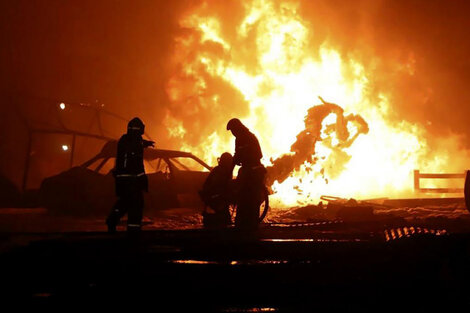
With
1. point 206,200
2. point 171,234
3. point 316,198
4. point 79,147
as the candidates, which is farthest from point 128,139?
point 79,147

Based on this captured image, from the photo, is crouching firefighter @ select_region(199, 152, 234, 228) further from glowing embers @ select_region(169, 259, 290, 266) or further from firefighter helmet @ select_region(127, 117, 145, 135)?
glowing embers @ select_region(169, 259, 290, 266)

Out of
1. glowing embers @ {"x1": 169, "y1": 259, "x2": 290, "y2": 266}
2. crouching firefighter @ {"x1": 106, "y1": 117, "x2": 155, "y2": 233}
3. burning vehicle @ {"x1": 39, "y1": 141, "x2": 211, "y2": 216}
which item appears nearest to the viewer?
glowing embers @ {"x1": 169, "y1": 259, "x2": 290, "y2": 266}

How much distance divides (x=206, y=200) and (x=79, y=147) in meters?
14.5

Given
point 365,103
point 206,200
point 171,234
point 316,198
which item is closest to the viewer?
point 171,234

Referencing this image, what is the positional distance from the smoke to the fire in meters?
1.28

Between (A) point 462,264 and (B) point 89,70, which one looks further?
(B) point 89,70

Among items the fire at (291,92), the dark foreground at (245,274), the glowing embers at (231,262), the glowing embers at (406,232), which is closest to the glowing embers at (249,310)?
the dark foreground at (245,274)

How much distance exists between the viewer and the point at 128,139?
520 cm

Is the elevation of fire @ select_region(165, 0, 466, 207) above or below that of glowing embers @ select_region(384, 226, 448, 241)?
above

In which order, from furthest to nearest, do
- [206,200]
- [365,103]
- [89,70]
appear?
[89,70], [365,103], [206,200]

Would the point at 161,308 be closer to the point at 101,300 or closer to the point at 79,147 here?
the point at 101,300

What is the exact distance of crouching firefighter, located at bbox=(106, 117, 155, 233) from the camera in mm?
5082

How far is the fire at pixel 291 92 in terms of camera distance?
15477 mm

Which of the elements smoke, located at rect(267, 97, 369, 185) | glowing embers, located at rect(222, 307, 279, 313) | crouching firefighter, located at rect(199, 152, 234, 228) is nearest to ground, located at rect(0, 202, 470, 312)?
glowing embers, located at rect(222, 307, 279, 313)
